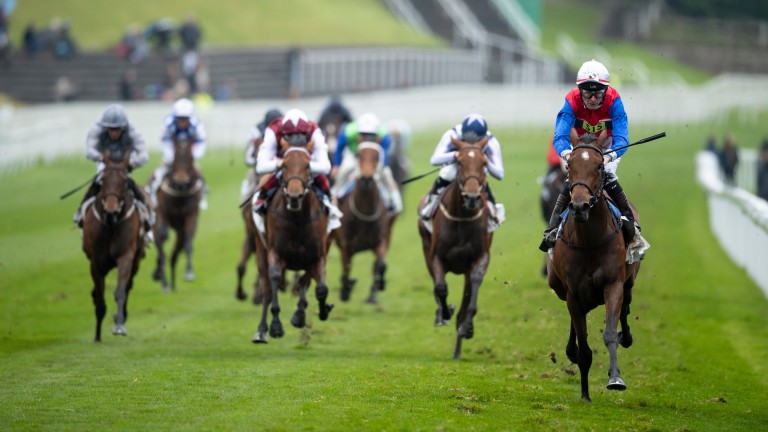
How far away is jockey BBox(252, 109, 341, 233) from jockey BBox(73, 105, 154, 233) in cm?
157

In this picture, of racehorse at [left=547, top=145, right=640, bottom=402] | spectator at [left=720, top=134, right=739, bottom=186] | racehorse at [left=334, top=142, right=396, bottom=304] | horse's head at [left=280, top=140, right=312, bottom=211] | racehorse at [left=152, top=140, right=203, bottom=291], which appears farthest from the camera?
spectator at [left=720, top=134, right=739, bottom=186]

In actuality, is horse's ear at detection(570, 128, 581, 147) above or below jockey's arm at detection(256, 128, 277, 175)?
above

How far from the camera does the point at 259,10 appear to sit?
5491 centimetres

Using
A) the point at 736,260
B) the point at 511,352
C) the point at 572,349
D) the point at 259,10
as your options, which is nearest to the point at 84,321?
the point at 511,352

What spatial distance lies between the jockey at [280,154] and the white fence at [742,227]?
7.26 metres

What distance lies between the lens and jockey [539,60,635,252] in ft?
36.7

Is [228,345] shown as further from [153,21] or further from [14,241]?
[153,21]

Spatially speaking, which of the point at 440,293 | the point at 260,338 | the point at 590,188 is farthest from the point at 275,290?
the point at 590,188

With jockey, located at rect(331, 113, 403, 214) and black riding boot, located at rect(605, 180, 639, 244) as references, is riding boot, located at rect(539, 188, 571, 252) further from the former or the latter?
jockey, located at rect(331, 113, 403, 214)

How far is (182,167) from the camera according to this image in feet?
61.5

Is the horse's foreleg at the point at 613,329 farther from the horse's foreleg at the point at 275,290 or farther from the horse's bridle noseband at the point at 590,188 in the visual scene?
the horse's foreleg at the point at 275,290

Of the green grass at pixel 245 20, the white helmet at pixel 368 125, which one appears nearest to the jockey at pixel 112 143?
the white helmet at pixel 368 125

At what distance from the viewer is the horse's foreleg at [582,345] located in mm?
11156

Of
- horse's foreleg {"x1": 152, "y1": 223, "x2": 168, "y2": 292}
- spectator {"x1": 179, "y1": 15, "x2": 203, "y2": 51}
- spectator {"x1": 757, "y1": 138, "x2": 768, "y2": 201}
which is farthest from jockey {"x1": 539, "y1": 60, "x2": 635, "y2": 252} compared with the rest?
spectator {"x1": 179, "y1": 15, "x2": 203, "y2": 51}
